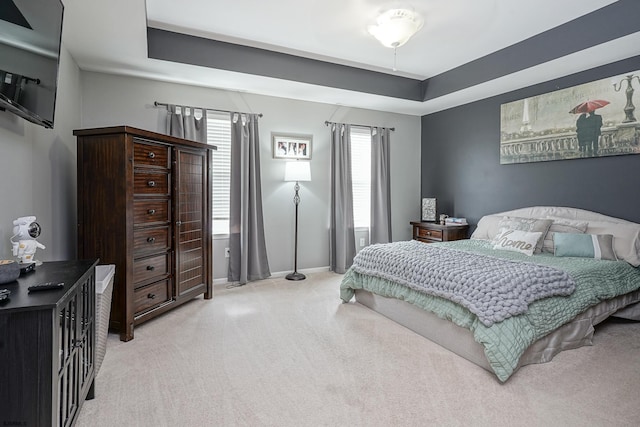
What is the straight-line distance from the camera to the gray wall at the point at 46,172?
1.96 m

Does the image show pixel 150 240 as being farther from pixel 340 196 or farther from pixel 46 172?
pixel 340 196

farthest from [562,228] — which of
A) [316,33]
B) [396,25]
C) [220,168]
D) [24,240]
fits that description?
[24,240]

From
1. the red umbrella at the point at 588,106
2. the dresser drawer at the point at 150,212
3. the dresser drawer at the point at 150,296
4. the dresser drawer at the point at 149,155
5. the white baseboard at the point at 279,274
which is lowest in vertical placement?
the white baseboard at the point at 279,274

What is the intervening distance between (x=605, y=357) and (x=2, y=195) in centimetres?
390

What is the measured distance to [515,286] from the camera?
2.28m

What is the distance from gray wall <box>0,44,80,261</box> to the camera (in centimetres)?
196

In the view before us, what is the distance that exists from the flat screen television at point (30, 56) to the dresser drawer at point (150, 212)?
0.82 m

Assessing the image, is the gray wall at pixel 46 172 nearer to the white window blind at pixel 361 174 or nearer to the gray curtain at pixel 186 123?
the gray curtain at pixel 186 123

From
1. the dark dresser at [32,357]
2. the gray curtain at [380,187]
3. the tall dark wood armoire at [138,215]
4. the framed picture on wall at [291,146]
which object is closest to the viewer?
the dark dresser at [32,357]

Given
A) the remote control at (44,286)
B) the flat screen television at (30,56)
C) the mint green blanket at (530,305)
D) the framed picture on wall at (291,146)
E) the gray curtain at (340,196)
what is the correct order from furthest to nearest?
the gray curtain at (340,196) < the framed picture on wall at (291,146) < the mint green blanket at (530,305) < the flat screen television at (30,56) < the remote control at (44,286)

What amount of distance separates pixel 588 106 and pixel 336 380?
3655 mm

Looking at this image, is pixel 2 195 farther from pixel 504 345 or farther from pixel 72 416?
pixel 504 345

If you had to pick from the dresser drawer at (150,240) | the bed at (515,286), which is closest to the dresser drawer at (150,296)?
the dresser drawer at (150,240)

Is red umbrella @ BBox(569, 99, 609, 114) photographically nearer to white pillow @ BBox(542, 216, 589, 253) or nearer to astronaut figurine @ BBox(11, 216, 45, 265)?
white pillow @ BBox(542, 216, 589, 253)
